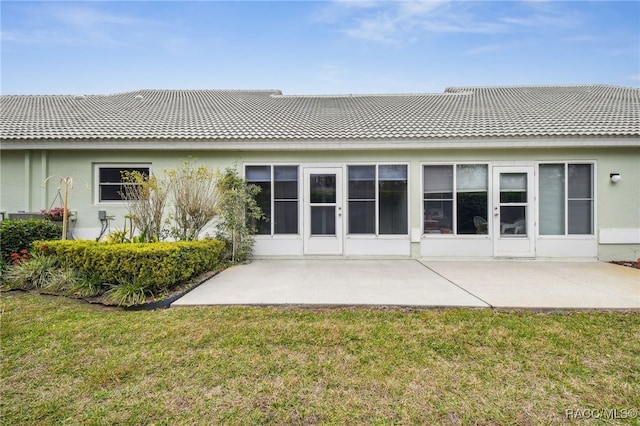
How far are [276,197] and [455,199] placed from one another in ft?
16.2

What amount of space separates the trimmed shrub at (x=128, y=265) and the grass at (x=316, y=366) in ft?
2.35

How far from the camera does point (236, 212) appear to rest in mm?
7742

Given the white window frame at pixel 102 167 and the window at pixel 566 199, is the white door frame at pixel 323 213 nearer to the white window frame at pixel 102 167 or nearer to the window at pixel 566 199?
the white window frame at pixel 102 167

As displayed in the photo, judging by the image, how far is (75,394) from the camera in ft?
8.43

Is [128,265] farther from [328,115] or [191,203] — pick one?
[328,115]

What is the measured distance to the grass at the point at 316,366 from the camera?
7.78ft

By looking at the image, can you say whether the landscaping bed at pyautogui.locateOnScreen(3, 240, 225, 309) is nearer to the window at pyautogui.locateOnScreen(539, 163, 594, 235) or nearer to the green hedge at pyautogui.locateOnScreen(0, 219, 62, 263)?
the green hedge at pyautogui.locateOnScreen(0, 219, 62, 263)

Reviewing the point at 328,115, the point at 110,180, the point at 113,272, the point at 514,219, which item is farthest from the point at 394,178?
the point at 110,180

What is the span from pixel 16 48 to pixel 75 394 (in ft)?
51.3

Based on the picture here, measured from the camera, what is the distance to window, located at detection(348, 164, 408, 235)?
8.37m

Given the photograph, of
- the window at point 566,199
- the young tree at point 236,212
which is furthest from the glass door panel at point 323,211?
the window at point 566,199

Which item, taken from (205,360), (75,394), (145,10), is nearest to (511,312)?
(205,360)

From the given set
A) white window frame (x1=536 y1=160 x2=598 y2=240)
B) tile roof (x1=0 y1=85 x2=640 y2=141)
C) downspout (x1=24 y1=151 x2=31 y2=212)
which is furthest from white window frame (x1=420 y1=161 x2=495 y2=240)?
A: downspout (x1=24 y1=151 x2=31 y2=212)

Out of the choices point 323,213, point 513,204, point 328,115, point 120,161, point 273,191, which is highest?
point 328,115
